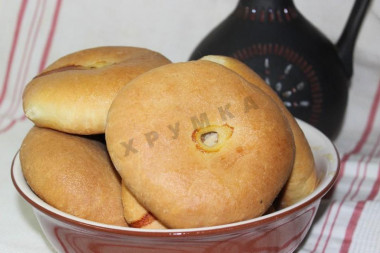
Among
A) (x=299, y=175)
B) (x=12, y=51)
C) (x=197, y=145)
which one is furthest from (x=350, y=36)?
(x=12, y=51)

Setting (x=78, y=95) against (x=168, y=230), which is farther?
(x=78, y=95)

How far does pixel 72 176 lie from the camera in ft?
2.57

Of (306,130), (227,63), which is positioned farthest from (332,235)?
(227,63)

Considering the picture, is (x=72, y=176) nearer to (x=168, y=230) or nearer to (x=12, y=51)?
(x=168, y=230)

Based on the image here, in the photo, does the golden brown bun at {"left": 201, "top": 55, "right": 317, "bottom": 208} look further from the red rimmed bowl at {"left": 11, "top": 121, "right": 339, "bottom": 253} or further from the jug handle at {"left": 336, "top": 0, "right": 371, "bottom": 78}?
the jug handle at {"left": 336, "top": 0, "right": 371, "bottom": 78}

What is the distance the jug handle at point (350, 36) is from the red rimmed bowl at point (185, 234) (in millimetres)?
506

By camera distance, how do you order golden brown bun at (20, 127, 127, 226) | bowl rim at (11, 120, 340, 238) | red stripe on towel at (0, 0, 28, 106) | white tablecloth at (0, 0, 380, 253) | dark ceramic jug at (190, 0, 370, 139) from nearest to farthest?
1. bowl rim at (11, 120, 340, 238)
2. golden brown bun at (20, 127, 127, 226)
3. dark ceramic jug at (190, 0, 370, 139)
4. white tablecloth at (0, 0, 380, 253)
5. red stripe on towel at (0, 0, 28, 106)

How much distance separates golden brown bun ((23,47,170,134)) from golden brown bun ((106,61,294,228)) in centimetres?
7

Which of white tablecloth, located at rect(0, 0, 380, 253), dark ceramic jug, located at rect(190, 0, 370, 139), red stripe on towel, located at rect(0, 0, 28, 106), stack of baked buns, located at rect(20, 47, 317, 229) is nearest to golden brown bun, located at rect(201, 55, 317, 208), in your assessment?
stack of baked buns, located at rect(20, 47, 317, 229)

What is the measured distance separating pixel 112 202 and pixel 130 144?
118mm

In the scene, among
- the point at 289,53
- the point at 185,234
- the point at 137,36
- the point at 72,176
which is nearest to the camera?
the point at 185,234

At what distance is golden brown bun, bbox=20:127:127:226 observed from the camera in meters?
0.77

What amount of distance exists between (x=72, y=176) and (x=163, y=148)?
16 cm

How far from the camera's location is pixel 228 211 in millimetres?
684
